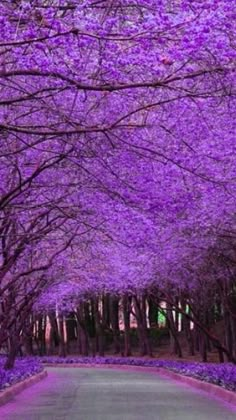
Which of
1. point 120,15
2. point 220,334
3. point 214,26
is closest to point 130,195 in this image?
point 120,15

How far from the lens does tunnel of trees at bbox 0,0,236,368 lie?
8.28 m

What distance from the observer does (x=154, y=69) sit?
8.84m

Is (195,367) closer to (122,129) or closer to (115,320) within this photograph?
(122,129)

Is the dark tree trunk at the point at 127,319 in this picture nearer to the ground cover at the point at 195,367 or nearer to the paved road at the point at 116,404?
the ground cover at the point at 195,367

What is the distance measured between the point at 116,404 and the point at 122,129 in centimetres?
893

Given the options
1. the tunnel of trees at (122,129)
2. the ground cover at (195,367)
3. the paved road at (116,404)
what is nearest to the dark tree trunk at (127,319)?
the ground cover at (195,367)

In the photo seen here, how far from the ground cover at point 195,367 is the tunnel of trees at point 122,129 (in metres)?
3.31

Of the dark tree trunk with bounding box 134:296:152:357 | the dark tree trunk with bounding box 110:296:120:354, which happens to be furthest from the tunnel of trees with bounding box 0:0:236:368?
the dark tree trunk with bounding box 110:296:120:354

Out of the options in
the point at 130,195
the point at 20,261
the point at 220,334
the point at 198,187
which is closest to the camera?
the point at 130,195

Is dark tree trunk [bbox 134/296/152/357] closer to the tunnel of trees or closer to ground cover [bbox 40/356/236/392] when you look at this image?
ground cover [bbox 40/356/236/392]

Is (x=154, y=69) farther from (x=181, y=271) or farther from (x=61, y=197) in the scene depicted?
(x=181, y=271)

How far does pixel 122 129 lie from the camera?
1134 cm

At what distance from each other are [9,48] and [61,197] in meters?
6.09

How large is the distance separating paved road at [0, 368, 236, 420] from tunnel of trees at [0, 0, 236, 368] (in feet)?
10.3
